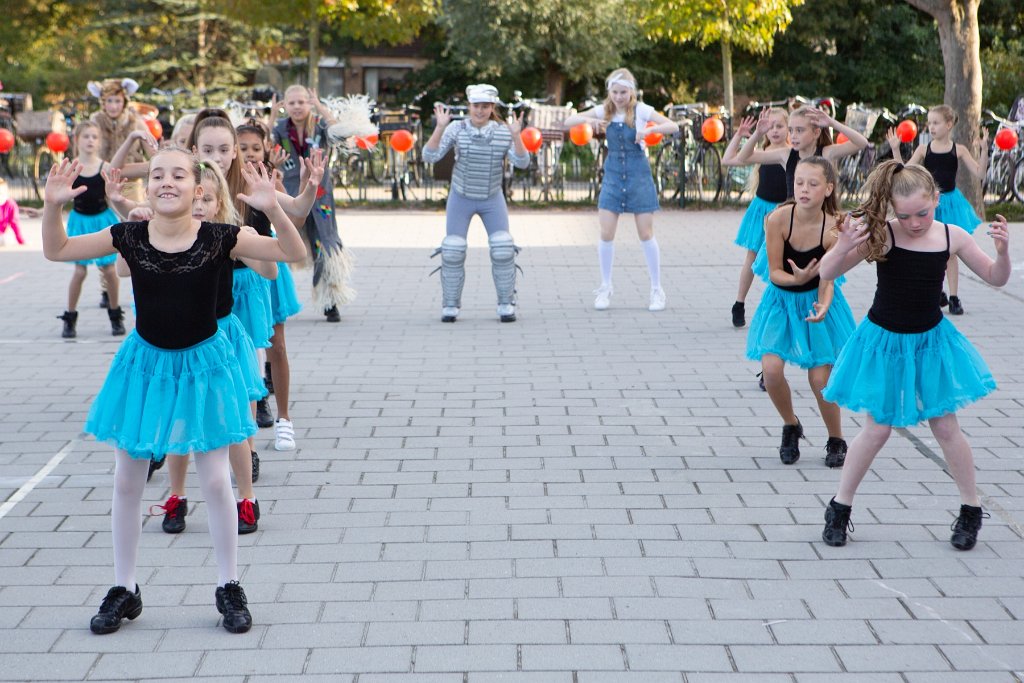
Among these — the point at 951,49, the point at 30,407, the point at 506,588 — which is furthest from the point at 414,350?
the point at 951,49

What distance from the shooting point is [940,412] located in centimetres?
472

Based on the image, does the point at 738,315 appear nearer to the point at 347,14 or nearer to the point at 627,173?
the point at 627,173

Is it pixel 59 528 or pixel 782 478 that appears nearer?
pixel 59 528

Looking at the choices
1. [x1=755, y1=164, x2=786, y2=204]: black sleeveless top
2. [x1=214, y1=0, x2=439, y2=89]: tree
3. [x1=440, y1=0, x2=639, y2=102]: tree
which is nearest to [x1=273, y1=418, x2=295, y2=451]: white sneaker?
[x1=755, y1=164, x2=786, y2=204]: black sleeveless top

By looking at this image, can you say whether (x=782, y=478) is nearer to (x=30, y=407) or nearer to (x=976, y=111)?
(x=30, y=407)

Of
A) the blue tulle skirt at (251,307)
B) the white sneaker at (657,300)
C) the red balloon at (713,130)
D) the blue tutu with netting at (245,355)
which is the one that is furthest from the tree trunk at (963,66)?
the blue tutu with netting at (245,355)

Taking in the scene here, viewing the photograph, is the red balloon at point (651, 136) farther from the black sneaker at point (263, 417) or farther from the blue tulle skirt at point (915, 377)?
the blue tulle skirt at point (915, 377)

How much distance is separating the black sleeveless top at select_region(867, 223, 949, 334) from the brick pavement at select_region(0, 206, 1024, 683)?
85 centimetres

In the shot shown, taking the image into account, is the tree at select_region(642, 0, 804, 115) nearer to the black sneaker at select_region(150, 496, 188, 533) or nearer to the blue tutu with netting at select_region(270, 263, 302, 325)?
the blue tutu with netting at select_region(270, 263, 302, 325)

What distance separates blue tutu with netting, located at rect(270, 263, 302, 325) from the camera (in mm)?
6301

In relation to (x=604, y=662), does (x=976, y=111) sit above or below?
above

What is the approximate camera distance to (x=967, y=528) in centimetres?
477

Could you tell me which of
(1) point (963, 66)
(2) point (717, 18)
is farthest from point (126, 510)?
(2) point (717, 18)

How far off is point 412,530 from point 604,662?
1.44 meters
